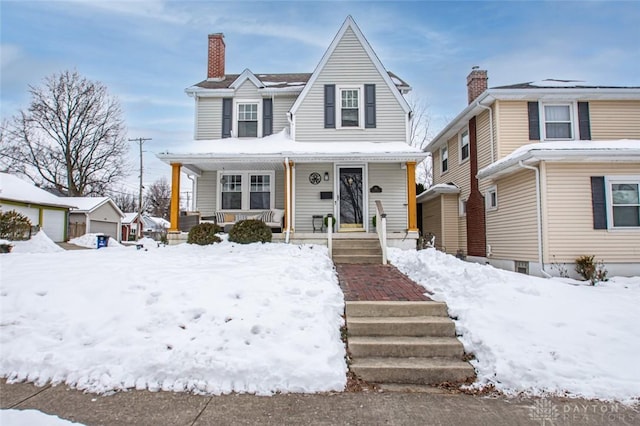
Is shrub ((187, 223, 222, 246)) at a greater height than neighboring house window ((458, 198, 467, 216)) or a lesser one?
lesser

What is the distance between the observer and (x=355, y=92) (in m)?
13.4

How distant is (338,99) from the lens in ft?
43.5

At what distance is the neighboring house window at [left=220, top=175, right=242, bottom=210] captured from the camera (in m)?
13.6

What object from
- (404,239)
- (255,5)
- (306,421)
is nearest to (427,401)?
(306,421)

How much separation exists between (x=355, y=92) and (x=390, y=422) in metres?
11.9

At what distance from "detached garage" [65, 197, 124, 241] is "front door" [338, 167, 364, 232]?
2502cm

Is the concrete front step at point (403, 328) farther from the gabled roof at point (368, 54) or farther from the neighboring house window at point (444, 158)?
the neighboring house window at point (444, 158)

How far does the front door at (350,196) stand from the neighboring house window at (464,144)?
567 centimetres

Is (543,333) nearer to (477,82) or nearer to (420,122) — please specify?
(477,82)

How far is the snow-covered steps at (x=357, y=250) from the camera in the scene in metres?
10.2

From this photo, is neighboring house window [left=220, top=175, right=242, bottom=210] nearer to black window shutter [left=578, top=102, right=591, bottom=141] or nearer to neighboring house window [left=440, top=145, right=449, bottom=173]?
A: neighboring house window [left=440, top=145, right=449, bottom=173]

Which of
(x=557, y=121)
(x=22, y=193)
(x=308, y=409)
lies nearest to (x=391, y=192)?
(x=557, y=121)

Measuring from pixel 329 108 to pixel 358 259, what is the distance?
19.6ft

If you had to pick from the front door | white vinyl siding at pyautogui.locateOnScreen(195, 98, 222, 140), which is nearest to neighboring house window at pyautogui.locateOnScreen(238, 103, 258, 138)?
white vinyl siding at pyautogui.locateOnScreen(195, 98, 222, 140)
